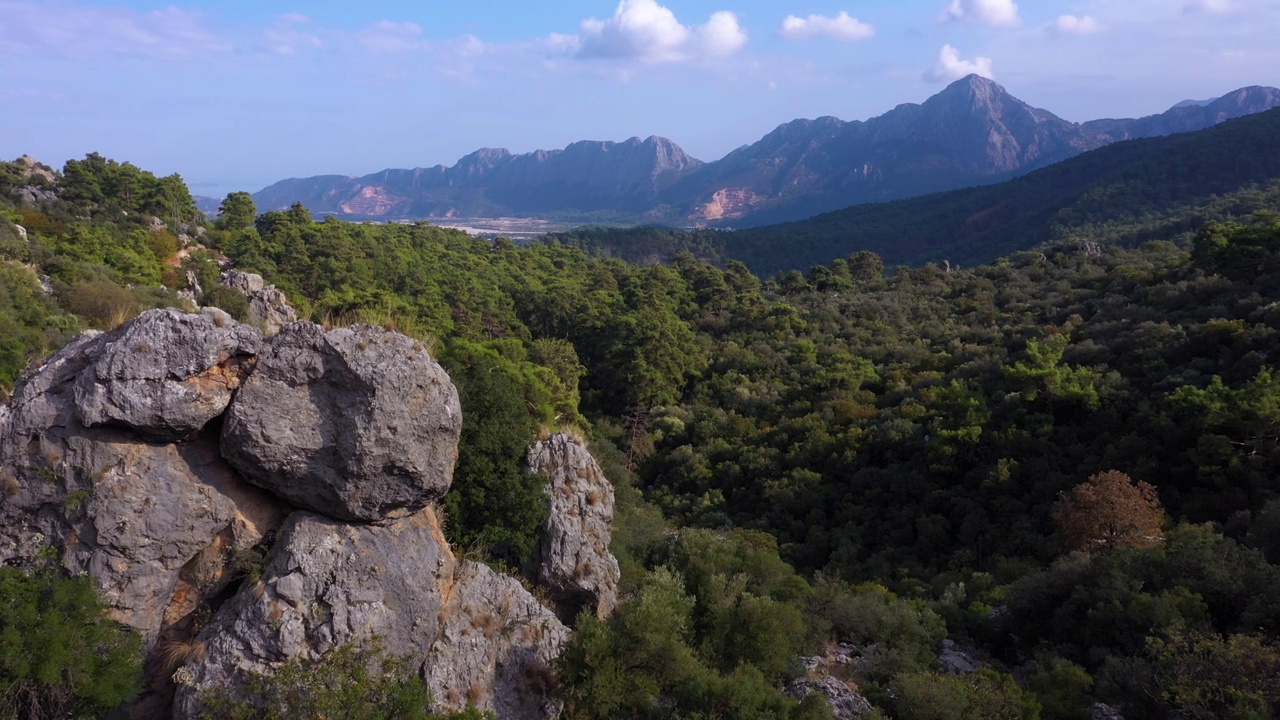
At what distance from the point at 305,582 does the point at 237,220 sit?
46743 millimetres

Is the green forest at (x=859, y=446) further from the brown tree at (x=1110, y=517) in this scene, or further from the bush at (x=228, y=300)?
the bush at (x=228, y=300)

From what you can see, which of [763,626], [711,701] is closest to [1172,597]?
[763,626]

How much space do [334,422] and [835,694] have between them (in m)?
8.50

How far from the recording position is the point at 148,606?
26.7ft

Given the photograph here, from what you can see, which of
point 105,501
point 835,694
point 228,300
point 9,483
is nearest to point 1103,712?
point 835,694

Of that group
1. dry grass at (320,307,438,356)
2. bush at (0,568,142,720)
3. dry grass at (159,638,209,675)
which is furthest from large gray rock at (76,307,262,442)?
dry grass at (159,638,209,675)

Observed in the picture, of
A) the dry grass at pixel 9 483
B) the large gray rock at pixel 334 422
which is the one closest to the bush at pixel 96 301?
the dry grass at pixel 9 483

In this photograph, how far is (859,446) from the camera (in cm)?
2386

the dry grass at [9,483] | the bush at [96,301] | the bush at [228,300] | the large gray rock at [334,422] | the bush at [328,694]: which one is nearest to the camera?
the bush at [328,694]

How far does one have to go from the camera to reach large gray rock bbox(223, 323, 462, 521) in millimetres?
8430

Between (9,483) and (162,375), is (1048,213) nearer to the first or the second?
(162,375)

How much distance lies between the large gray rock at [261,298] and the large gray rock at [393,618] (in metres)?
20.2

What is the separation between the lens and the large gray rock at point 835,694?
32.9 ft

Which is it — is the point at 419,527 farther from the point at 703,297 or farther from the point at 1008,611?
the point at 703,297
